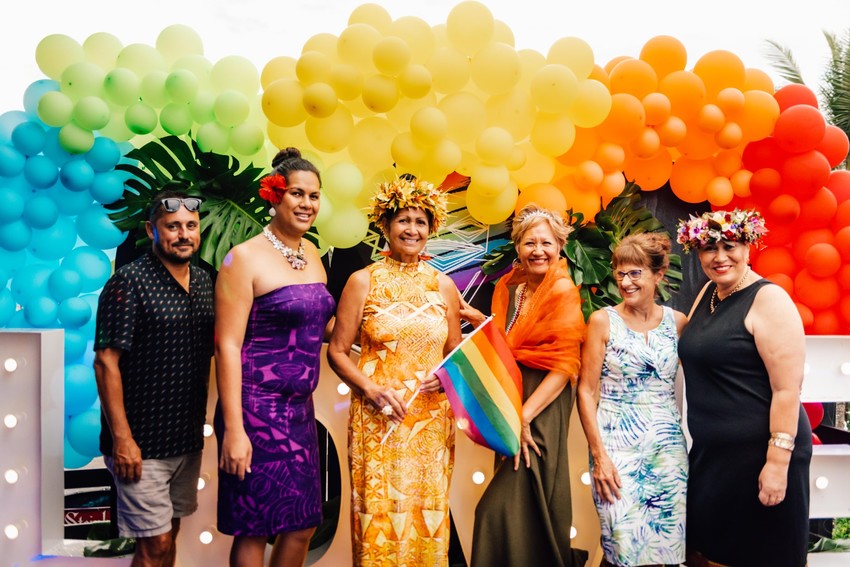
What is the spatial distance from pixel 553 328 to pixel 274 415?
1357 mm

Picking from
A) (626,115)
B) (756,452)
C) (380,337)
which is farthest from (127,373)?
(626,115)

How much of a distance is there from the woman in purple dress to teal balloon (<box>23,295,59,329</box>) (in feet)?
5.97

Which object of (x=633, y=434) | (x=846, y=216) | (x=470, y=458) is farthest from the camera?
(x=846, y=216)

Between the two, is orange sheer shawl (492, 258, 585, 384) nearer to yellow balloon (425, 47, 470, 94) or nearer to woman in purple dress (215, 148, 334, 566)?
woman in purple dress (215, 148, 334, 566)

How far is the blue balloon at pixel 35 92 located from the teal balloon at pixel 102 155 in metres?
0.45

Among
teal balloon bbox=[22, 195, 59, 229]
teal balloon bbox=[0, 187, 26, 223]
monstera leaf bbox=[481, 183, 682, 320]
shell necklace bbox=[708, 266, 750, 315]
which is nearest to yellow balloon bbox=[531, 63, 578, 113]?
monstera leaf bbox=[481, 183, 682, 320]

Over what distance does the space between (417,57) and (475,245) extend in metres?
1.39

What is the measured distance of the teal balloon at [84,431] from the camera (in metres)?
3.99

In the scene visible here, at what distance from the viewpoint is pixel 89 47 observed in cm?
412

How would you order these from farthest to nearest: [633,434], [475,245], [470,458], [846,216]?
[475,245] → [846,216] → [470,458] → [633,434]

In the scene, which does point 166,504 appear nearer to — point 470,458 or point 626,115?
point 470,458

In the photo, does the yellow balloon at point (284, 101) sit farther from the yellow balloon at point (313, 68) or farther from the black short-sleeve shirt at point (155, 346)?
the black short-sleeve shirt at point (155, 346)

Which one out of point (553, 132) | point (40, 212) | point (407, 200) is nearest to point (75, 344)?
point (40, 212)

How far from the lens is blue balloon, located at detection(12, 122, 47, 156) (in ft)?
12.6
